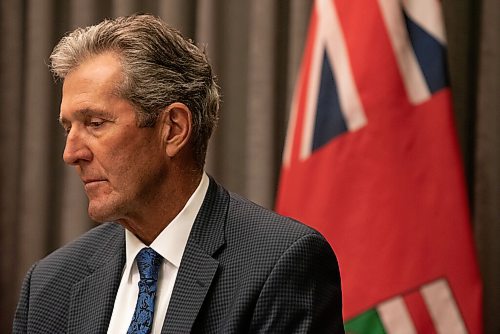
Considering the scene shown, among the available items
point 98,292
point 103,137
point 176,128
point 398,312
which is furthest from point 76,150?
point 398,312

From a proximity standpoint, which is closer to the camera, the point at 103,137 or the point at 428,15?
the point at 103,137

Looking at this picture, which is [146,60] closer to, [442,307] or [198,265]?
[198,265]

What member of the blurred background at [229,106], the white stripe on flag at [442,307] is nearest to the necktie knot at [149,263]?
the white stripe on flag at [442,307]

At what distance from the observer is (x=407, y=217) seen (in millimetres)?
2297

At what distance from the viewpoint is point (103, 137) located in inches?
60.8

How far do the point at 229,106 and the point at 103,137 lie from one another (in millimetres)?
1464

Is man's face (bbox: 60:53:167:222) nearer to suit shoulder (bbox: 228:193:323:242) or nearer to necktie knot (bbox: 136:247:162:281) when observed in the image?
necktie knot (bbox: 136:247:162:281)

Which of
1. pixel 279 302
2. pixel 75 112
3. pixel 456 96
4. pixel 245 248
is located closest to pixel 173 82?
pixel 75 112

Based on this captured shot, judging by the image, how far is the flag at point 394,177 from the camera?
7.52ft

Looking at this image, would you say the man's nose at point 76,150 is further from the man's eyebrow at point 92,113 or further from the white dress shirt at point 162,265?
the white dress shirt at point 162,265

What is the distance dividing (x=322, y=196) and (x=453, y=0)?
3.00 ft

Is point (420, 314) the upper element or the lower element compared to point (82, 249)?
lower

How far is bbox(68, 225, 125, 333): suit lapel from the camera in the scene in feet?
5.32

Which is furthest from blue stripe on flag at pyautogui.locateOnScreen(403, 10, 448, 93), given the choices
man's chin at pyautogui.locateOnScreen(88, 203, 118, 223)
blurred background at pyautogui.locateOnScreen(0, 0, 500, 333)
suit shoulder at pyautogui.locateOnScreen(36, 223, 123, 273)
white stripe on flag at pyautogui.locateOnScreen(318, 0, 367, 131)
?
man's chin at pyautogui.locateOnScreen(88, 203, 118, 223)
